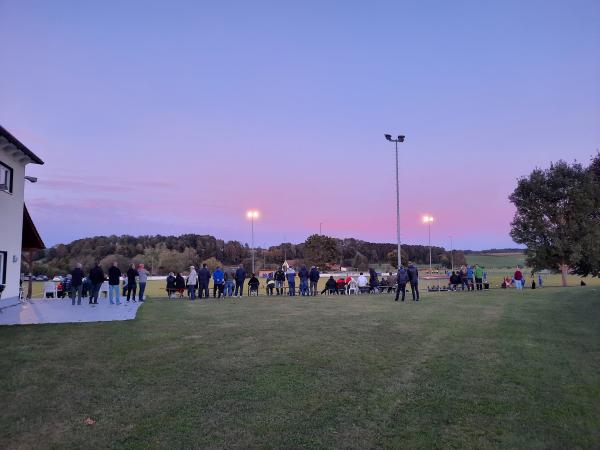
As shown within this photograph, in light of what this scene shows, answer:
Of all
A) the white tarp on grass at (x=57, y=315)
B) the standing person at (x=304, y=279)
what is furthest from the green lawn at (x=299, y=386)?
the standing person at (x=304, y=279)

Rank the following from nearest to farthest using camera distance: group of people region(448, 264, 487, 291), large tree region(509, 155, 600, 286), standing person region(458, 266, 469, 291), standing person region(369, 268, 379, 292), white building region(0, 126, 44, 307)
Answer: white building region(0, 126, 44, 307)
standing person region(369, 268, 379, 292)
group of people region(448, 264, 487, 291)
standing person region(458, 266, 469, 291)
large tree region(509, 155, 600, 286)

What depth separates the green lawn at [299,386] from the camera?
17.2ft

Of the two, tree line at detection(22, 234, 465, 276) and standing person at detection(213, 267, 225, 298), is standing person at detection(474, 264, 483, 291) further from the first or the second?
tree line at detection(22, 234, 465, 276)

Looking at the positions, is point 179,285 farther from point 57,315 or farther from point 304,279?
point 57,315

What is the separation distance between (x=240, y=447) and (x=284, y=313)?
10338 millimetres

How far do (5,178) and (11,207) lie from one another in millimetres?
1208

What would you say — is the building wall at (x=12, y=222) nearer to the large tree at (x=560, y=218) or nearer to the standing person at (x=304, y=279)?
the standing person at (x=304, y=279)

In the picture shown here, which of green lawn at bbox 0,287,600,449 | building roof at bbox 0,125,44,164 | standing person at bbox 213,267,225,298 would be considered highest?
building roof at bbox 0,125,44,164

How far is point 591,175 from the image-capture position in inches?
1518

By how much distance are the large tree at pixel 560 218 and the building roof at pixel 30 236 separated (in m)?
38.3

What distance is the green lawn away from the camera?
523cm

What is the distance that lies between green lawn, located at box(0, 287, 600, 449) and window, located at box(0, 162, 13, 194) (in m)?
7.91

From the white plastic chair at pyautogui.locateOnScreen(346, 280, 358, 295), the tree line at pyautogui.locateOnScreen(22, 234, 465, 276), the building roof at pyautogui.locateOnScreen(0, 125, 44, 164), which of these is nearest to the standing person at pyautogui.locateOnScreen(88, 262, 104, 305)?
the building roof at pyautogui.locateOnScreen(0, 125, 44, 164)

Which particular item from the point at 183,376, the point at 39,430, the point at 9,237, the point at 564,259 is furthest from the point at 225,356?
the point at 564,259
